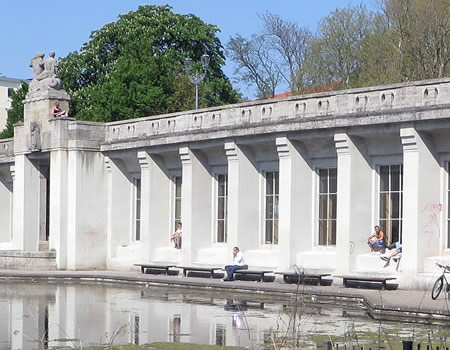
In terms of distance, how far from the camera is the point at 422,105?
27656mm

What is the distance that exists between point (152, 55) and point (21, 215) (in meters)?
22.1

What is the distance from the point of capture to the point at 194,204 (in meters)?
37.2

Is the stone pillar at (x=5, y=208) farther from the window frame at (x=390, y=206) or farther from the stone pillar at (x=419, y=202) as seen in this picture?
the stone pillar at (x=419, y=202)

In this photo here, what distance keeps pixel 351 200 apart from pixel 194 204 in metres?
8.27

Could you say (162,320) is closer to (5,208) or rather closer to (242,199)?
(242,199)

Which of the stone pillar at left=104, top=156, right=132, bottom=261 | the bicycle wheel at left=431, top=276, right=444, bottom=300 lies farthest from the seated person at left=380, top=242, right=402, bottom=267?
the stone pillar at left=104, top=156, right=132, bottom=261

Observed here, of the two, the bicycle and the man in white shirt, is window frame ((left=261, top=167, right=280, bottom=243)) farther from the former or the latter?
the bicycle

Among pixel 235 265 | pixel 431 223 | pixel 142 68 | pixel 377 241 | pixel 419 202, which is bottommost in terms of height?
pixel 235 265

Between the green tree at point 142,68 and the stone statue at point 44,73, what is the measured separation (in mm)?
15202

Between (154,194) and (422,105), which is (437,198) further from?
(154,194)

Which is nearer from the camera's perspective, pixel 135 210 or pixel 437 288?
pixel 437 288

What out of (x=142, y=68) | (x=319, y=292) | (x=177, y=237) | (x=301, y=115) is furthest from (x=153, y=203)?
(x=142, y=68)

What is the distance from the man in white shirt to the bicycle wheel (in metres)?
8.57

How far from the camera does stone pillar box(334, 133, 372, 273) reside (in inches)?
1194
